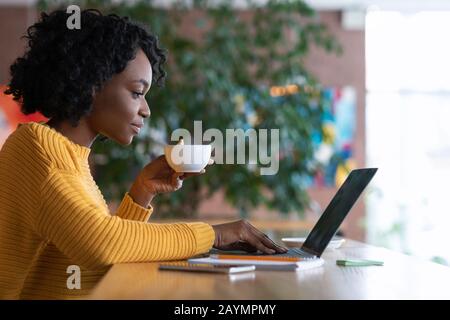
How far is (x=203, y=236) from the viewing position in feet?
4.83

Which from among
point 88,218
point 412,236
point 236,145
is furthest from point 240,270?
point 412,236

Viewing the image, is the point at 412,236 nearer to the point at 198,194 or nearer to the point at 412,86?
the point at 412,86

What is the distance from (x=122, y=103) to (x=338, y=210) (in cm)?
49

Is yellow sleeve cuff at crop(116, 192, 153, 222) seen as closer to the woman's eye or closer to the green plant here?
the woman's eye

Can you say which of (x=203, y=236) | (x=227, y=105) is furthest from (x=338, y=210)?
(x=227, y=105)

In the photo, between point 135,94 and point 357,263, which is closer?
point 357,263

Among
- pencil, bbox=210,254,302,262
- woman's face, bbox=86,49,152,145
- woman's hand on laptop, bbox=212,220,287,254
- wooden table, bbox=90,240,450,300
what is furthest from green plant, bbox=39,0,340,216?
wooden table, bbox=90,240,450,300

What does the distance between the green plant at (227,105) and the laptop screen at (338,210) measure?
3515 mm

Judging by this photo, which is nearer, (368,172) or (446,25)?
(368,172)

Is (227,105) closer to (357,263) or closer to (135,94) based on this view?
(135,94)

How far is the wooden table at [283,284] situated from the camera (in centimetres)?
101

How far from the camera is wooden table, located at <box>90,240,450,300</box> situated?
101 cm

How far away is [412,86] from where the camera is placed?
7348mm
